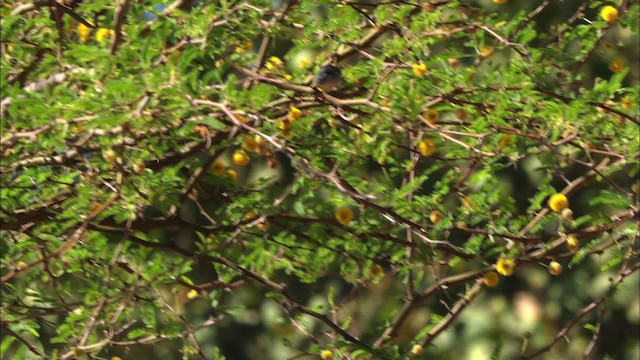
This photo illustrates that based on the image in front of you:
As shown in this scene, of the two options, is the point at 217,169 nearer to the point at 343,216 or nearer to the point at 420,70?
the point at 343,216

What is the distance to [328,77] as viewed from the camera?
8.32ft

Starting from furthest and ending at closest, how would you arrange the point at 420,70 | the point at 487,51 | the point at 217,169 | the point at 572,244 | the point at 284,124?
the point at 487,51 → the point at 217,169 → the point at 572,244 → the point at 420,70 → the point at 284,124

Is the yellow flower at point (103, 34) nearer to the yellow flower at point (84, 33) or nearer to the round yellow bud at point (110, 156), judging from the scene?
the yellow flower at point (84, 33)

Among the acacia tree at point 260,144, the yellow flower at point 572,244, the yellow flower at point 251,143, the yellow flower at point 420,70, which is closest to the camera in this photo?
the acacia tree at point 260,144

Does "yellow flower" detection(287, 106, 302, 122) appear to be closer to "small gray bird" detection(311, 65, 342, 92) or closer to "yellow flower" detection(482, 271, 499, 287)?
"small gray bird" detection(311, 65, 342, 92)

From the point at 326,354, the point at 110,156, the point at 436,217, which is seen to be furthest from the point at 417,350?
the point at 110,156

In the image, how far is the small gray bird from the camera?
253 centimetres

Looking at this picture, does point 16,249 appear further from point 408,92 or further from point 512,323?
point 512,323

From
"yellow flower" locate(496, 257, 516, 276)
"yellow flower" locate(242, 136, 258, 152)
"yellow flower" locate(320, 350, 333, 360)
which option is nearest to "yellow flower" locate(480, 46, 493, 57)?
"yellow flower" locate(496, 257, 516, 276)

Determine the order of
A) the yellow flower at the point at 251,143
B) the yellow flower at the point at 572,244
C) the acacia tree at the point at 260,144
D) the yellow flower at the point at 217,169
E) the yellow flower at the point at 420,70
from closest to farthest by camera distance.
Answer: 1. the acacia tree at the point at 260,144
2. the yellow flower at the point at 251,143
3. the yellow flower at the point at 420,70
4. the yellow flower at the point at 572,244
5. the yellow flower at the point at 217,169

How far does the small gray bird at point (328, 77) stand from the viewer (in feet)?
8.30

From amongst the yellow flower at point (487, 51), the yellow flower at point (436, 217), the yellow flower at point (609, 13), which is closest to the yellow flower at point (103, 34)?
the yellow flower at point (436, 217)

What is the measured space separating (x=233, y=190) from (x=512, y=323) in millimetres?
1969

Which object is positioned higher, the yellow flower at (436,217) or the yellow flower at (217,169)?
the yellow flower at (436,217)
